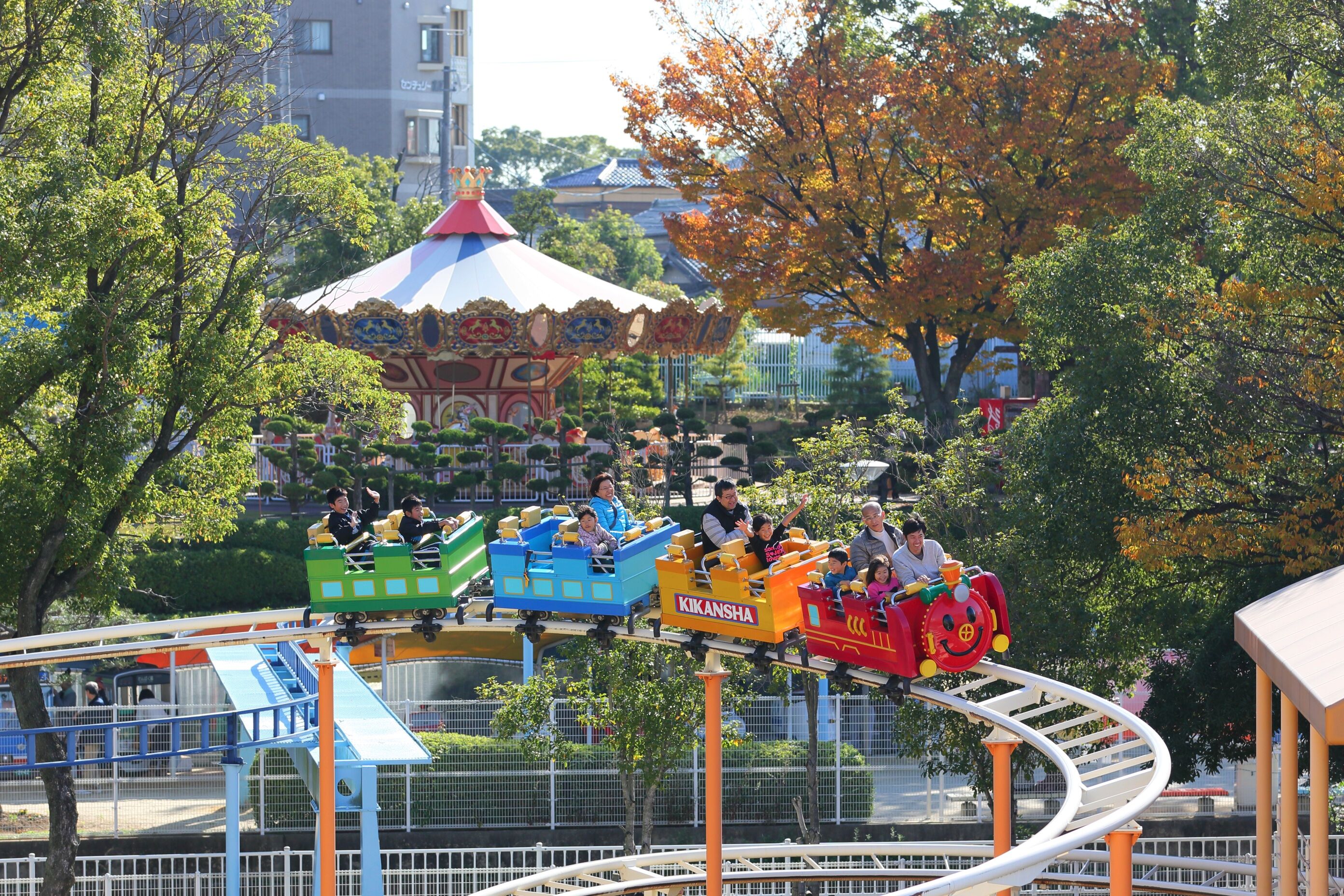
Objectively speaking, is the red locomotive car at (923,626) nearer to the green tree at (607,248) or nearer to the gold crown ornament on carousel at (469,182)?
the gold crown ornament on carousel at (469,182)

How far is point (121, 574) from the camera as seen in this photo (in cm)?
1612

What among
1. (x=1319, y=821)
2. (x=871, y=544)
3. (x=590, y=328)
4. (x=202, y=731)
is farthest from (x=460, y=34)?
(x=1319, y=821)

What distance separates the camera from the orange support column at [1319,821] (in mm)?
8023

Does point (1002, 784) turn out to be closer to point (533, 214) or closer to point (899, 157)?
point (899, 157)

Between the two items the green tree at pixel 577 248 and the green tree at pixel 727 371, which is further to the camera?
the green tree at pixel 577 248

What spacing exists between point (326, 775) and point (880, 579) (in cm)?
458

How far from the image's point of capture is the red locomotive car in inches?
398

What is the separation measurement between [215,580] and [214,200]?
959 cm

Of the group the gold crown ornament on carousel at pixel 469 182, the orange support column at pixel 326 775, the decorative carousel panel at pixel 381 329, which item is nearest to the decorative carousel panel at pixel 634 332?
the decorative carousel panel at pixel 381 329

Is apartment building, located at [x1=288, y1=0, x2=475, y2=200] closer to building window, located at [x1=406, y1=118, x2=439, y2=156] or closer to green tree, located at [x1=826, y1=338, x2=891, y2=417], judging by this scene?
building window, located at [x1=406, y1=118, x2=439, y2=156]

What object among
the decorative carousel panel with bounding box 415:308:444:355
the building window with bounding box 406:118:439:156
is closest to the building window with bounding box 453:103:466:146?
the building window with bounding box 406:118:439:156

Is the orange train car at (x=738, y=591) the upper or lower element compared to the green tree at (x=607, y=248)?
lower

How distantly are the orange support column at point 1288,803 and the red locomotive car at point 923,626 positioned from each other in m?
1.82

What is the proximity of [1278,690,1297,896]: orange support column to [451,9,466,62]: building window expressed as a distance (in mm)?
54575
